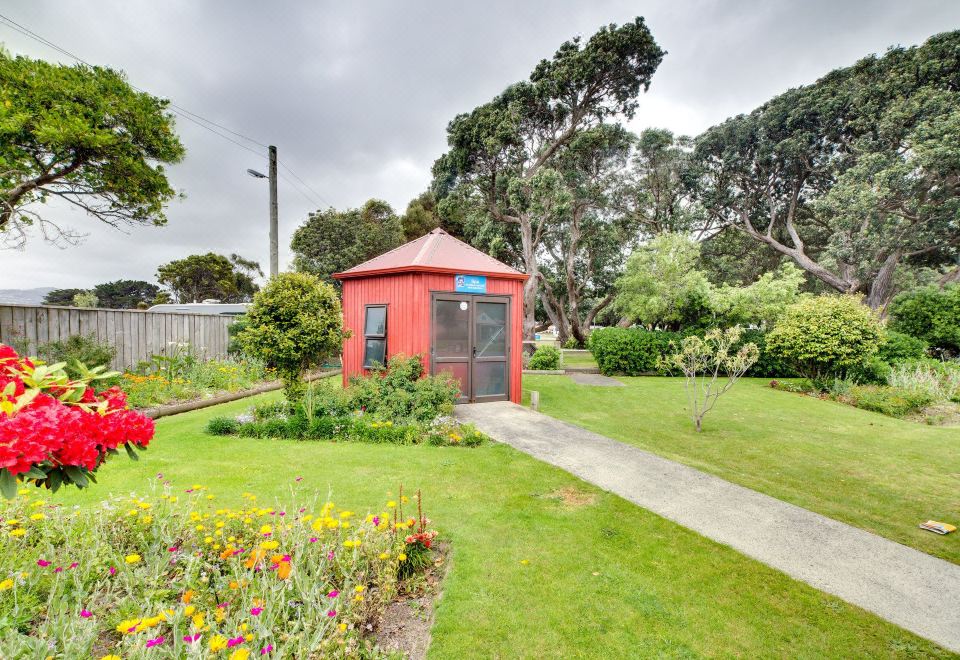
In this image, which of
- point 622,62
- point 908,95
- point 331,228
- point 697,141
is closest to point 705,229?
point 697,141

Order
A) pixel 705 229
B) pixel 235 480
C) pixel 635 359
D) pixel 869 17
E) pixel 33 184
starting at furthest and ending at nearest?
1. pixel 705 229
2. pixel 635 359
3. pixel 869 17
4. pixel 33 184
5. pixel 235 480

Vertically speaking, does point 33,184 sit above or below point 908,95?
below

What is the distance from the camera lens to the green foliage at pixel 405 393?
6.46 meters

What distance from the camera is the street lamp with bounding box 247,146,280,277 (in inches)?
430

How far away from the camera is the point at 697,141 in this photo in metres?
21.4

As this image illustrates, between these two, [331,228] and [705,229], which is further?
[705,229]

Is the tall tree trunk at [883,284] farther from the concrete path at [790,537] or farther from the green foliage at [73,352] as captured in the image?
the green foliage at [73,352]

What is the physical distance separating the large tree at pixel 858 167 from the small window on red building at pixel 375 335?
1858 centimetres

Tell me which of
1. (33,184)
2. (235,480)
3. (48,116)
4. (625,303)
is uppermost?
(48,116)

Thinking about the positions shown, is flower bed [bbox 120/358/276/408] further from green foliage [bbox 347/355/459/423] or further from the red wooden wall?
the red wooden wall

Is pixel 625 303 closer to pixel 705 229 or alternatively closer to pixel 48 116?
pixel 705 229

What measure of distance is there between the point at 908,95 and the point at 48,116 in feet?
90.5

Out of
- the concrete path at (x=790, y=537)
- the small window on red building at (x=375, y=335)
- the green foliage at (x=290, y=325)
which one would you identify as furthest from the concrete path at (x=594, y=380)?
the green foliage at (x=290, y=325)

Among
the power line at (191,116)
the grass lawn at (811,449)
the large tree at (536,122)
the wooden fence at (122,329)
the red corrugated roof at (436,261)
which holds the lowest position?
the grass lawn at (811,449)
